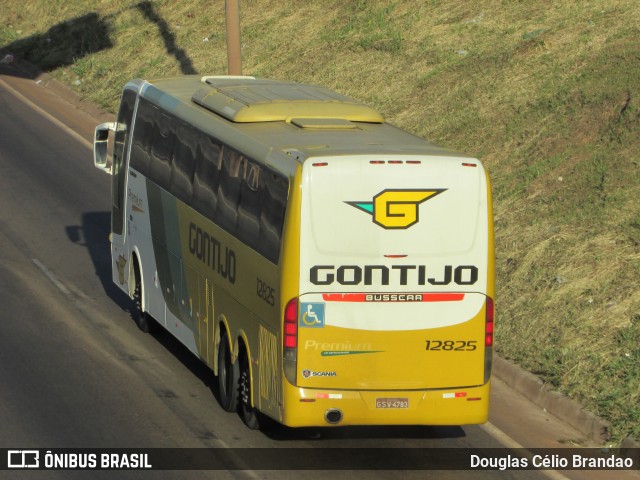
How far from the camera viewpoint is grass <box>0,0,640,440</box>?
16.0 meters

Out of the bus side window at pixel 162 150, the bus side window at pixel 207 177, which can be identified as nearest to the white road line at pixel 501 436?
the bus side window at pixel 207 177

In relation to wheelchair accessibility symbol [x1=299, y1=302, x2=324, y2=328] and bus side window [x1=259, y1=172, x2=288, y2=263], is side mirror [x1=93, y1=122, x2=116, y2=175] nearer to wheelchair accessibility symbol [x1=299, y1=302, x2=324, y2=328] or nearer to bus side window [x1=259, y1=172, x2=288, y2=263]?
bus side window [x1=259, y1=172, x2=288, y2=263]

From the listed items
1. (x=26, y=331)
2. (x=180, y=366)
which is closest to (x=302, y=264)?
(x=180, y=366)

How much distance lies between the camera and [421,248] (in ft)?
40.6

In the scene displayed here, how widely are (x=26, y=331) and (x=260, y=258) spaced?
16.7ft

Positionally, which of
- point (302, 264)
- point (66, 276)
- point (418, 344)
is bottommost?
point (66, 276)

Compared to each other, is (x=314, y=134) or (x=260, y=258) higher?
(x=314, y=134)

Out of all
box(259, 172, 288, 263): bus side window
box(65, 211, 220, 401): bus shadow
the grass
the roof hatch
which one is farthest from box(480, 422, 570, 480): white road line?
the roof hatch

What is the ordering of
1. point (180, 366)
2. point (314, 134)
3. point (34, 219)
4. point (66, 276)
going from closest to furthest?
point (314, 134), point (180, 366), point (66, 276), point (34, 219)

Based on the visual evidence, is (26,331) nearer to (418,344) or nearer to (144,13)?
(418,344)

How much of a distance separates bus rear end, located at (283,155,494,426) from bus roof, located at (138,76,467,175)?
13.3 inches

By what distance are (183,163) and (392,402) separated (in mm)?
4387

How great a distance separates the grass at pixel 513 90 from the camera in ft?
52.6

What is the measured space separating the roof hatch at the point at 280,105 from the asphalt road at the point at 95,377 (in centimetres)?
321
